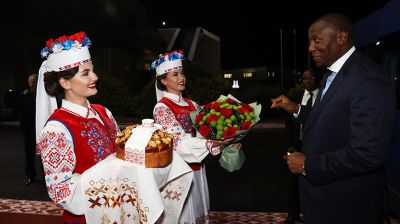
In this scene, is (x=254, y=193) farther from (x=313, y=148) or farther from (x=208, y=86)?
(x=208, y=86)

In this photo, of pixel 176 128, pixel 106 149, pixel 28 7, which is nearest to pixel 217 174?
pixel 176 128

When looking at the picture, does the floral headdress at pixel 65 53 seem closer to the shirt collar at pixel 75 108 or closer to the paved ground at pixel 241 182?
the shirt collar at pixel 75 108

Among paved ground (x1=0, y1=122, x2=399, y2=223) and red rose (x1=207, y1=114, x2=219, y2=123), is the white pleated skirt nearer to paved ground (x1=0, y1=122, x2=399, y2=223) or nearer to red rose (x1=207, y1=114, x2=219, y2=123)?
red rose (x1=207, y1=114, x2=219, y2=123)

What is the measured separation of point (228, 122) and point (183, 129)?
2.44ft

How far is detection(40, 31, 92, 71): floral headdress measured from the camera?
275 centimetres

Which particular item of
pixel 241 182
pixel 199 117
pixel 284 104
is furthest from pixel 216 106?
pixel 241 182

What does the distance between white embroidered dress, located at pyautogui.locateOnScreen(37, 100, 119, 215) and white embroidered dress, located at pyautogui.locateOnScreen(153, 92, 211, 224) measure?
126cm

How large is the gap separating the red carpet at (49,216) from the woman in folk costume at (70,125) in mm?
2932

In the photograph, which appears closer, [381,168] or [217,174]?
[381,168]

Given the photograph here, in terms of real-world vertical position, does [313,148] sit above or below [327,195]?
above

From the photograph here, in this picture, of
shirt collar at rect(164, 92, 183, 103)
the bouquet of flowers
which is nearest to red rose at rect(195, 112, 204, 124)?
the bouquet of flowers

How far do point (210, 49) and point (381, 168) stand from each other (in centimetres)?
3178

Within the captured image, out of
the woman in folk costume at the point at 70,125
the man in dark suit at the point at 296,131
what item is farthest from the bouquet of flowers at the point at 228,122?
the man in dark suit at the point at 296,131

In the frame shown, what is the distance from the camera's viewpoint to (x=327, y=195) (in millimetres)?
2457
